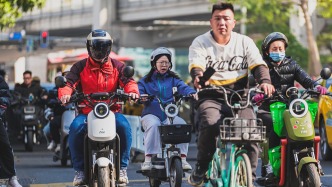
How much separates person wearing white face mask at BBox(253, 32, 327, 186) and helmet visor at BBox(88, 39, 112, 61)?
192 cm

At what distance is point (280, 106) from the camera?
11.5 meters

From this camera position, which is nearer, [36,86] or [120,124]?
[120,124]

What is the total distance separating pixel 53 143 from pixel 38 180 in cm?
452

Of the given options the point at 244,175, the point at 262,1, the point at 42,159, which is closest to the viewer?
the point at 244,175

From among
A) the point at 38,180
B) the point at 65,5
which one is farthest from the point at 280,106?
the point at 65,5

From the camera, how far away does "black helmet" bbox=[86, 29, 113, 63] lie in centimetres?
1113

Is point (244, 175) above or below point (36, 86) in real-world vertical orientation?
below

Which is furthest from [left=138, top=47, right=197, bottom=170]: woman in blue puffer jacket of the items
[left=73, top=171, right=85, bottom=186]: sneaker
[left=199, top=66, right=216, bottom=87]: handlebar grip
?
[left=199, top=66, right=216, bottom=87]: handlebar grip

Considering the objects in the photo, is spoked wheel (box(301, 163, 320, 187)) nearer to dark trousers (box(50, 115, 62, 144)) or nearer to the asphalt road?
the asphalt road

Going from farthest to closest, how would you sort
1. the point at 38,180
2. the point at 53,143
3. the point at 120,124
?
the point at 53,143 < the point at 38,180 < the point at 120,124

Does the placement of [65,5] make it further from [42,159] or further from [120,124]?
[120,124]

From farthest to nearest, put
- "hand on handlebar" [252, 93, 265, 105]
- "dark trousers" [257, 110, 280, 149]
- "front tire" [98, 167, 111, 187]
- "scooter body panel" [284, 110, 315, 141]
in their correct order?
"dark trousers" [257, 110, 280, 149]
"hand on handlebar" [252, 93, 265, 105]
"scooter body panel" [284, 110, 315, 141]
"front tire" [98, 167, 111, 187]

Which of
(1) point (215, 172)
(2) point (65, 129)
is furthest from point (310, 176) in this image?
(2) point (65, 129)

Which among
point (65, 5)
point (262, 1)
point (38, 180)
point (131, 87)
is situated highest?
point (65, 5)
